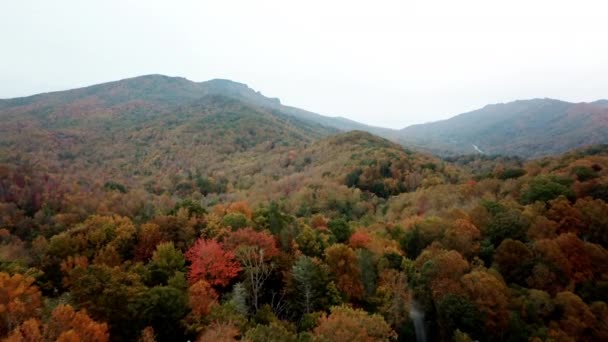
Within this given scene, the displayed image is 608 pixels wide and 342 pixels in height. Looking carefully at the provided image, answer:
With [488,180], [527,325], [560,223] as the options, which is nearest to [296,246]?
[527,325]

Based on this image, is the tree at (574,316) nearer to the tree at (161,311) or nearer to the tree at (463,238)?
the tree at (463,238)

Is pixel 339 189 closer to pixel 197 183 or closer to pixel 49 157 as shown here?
pixel 197 183

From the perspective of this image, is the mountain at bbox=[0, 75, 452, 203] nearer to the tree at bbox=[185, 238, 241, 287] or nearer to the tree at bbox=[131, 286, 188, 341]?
the tree at bbox=[185, 238, 241, 287]

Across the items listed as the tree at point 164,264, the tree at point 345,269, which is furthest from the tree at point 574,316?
the tree at point 164,264

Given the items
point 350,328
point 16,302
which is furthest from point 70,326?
point 350,328

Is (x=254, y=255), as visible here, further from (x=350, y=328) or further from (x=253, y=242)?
(x=350, y=328)

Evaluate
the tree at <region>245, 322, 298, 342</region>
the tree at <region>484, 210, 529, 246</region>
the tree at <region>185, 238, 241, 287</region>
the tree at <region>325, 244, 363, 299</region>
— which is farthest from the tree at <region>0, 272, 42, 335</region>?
the tree at <region>484, 210, 529, 246</region>

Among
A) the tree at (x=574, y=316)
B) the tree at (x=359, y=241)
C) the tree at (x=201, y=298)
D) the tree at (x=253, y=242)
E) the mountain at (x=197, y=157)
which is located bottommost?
the mountain at (x=197, y=157)
